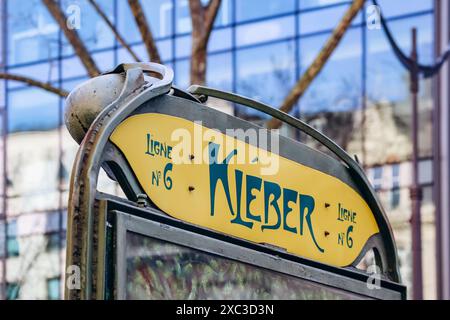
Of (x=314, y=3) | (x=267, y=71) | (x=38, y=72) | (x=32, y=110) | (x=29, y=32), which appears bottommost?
(x=267, y=71)

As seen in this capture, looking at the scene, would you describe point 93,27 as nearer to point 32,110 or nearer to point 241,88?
point 241,88

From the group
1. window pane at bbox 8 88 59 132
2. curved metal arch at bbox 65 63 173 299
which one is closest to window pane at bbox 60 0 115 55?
window pane at bbox 8 88 59 132

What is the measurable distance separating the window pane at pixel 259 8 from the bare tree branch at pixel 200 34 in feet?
40.4

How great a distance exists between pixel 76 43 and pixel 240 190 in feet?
39.7

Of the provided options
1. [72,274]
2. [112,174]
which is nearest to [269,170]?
[112,174]

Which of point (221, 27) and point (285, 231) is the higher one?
point (221, 27)

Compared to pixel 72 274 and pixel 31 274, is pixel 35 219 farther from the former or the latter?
pixel 72 274

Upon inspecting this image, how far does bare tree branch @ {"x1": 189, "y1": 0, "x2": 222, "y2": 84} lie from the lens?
56.8 feet

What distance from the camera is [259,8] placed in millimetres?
30797

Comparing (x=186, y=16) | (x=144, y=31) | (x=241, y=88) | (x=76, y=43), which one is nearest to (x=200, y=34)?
(x=144, y=31)

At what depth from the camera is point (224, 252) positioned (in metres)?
5.86

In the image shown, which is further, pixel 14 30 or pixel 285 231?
pixel 14 30

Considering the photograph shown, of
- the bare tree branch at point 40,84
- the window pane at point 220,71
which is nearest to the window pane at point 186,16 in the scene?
the window pane at point 220,71
